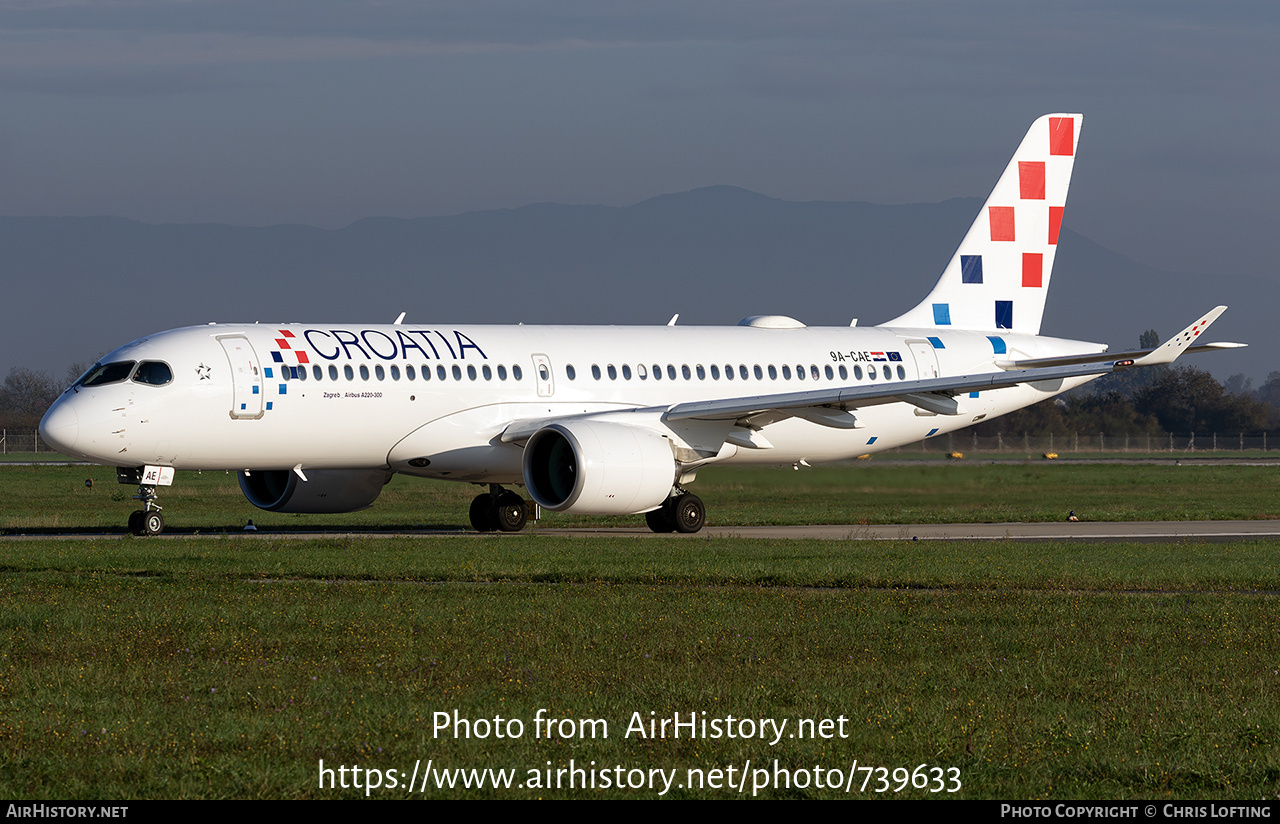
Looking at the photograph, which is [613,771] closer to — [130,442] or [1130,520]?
[130,442]

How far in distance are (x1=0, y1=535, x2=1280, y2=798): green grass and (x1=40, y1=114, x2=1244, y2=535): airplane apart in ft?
16.9

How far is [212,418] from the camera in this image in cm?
2516

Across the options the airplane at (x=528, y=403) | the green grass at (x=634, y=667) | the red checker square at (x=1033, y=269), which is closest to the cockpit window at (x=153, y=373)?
the airplane at (x=528, y=403)

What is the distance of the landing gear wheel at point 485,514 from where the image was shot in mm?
29359

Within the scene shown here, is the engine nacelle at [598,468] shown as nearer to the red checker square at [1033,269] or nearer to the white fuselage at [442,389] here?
the white fuselage at [442,389]

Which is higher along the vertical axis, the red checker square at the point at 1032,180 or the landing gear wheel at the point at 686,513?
the red checker square at the point at 1032,180

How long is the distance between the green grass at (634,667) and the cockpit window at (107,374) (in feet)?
17.4

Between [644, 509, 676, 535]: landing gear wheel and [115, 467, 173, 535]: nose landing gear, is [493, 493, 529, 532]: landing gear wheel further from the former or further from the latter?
[115, 467, 173, 535]: nose landing gear

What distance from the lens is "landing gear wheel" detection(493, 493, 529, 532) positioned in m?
29.3

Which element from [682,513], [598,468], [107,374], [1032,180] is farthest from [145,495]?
[1032,180]

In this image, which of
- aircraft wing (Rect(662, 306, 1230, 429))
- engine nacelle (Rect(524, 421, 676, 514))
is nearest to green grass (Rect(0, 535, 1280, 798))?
engine nacelle (Rect(524, 421, 676, 514))

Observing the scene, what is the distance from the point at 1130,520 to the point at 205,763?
1029 inches
